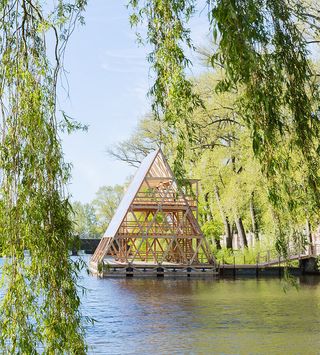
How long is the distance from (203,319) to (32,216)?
1615 centimetres

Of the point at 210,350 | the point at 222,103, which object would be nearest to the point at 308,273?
the point at 222,103

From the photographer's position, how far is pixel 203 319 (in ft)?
67.9

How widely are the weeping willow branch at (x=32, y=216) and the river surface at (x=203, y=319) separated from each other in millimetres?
5389

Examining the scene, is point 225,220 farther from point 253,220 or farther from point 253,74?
point 253,74

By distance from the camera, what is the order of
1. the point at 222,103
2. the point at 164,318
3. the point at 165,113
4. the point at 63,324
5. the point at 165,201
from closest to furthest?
the point at 63,324
the point at 165,113
the point at 164,318
the point at 222,103
the point at 165,201

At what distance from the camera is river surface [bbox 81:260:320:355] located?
16.3 m

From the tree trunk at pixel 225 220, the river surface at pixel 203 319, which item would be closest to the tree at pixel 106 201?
the tree trunk at pixel 225 220

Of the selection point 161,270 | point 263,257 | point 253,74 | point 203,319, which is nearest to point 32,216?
point 253,74

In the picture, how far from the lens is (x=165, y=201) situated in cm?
3988

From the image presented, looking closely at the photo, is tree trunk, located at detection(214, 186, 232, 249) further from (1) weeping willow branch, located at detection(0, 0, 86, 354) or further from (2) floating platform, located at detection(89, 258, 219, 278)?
(1) weeping willow branch, located at detection(0, 0, 86, 354)

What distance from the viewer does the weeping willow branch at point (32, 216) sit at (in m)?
5.08

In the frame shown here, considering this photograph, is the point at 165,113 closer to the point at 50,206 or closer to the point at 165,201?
the point at 50,206

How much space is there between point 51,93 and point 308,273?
3737 cm

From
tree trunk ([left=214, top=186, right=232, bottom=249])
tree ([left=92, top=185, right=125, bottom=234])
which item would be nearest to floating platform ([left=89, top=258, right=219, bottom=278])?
tree trunk ([left=214, top=186, right=232, bottom=249])
